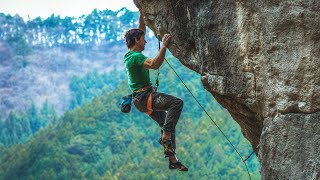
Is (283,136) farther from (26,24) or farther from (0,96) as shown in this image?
(26,24)

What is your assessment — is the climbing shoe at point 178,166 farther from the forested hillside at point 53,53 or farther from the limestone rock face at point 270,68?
the forested hillside at point 53,53

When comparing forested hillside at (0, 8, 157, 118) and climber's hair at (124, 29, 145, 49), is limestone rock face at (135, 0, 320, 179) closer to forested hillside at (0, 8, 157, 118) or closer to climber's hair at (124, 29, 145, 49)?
climber's hair at (124, 29, 145, 49)

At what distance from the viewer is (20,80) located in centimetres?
8956

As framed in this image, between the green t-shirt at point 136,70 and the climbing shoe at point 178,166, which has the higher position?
the green t-shirt at point 136,70

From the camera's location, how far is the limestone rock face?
6828mm

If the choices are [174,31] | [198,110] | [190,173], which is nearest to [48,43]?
[198,110]

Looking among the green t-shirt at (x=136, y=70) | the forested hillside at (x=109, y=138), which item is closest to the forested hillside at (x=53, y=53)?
the forested hillside at (x=109, y=138)

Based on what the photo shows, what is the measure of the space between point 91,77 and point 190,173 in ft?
134

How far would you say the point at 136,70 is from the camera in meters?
8.11

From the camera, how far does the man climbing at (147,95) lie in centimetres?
801

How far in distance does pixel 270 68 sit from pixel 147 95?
1666 millimetres

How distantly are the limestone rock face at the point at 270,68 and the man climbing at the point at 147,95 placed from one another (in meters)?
0.48

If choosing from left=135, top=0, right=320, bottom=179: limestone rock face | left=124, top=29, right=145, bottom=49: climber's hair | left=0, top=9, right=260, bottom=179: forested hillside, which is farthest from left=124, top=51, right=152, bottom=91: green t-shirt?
left=0, top=9, right=260, bottom=179: forested hillside

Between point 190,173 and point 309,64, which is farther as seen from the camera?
point 190,173
